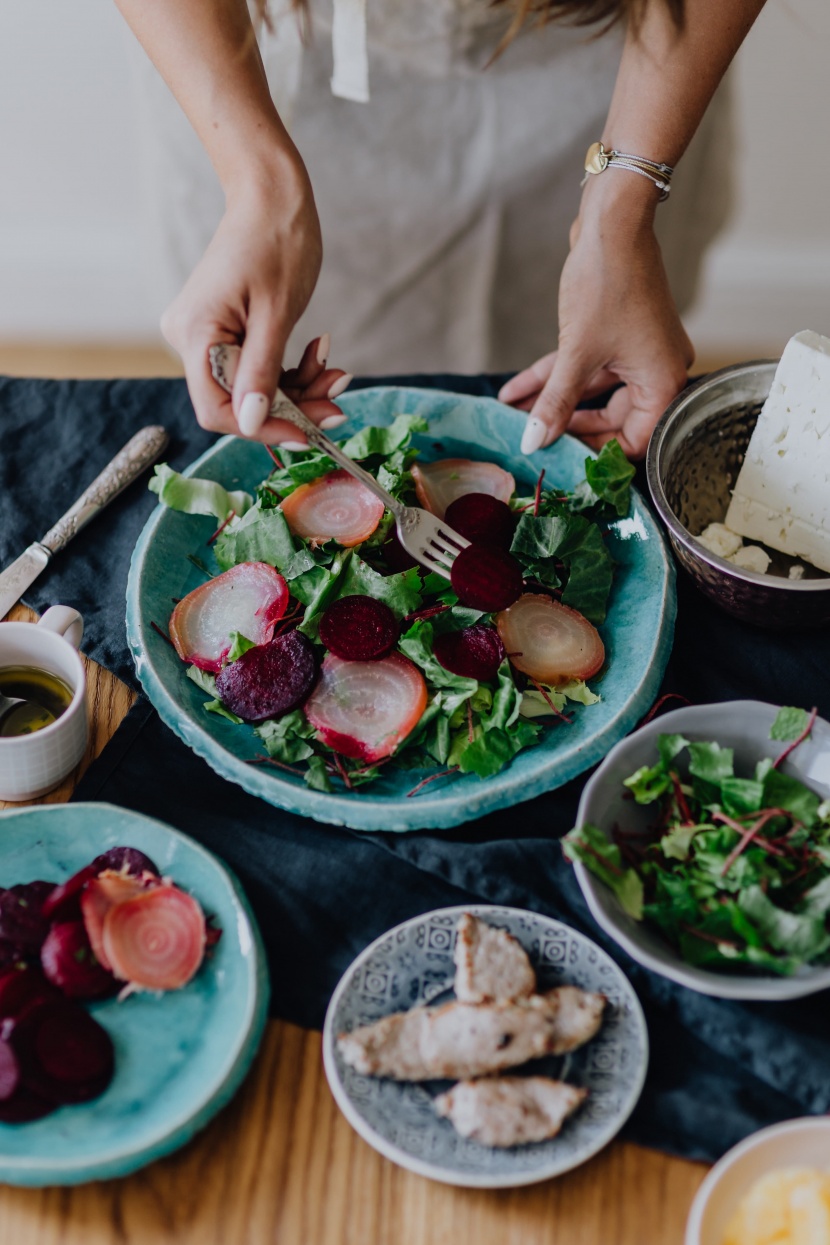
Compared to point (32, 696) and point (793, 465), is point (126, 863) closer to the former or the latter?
point (32, 696)

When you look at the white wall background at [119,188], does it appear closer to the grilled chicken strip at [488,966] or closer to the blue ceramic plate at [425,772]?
the blue ceramic plate at [425,772]

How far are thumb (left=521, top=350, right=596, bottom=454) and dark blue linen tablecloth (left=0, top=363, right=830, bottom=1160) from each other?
269 millimetres

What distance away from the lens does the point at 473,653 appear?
4.18 ft

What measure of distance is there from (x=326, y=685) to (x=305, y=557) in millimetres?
174

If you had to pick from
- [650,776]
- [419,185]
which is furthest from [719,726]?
[419,185]

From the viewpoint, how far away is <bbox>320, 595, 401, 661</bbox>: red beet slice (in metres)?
1.26

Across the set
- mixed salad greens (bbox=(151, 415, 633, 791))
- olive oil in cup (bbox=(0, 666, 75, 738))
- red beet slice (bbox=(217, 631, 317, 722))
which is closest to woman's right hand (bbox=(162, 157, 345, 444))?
mixed salad greens (bbox=(151, 415, 633, 791))

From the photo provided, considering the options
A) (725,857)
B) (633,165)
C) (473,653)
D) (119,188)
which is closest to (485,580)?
(473,653)

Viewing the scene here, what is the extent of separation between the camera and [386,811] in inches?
44.3

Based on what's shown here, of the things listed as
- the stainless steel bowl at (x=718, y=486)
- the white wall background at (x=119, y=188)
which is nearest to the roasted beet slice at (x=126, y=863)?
the stainless steel bowl at (x=718, y=486)

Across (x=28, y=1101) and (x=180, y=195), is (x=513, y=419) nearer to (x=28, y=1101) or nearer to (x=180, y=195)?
(x=180, y=195)

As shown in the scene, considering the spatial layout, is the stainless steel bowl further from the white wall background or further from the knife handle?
the white wall background

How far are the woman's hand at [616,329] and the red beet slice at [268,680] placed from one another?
0.46m

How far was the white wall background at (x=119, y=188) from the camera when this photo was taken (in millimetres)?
2648
